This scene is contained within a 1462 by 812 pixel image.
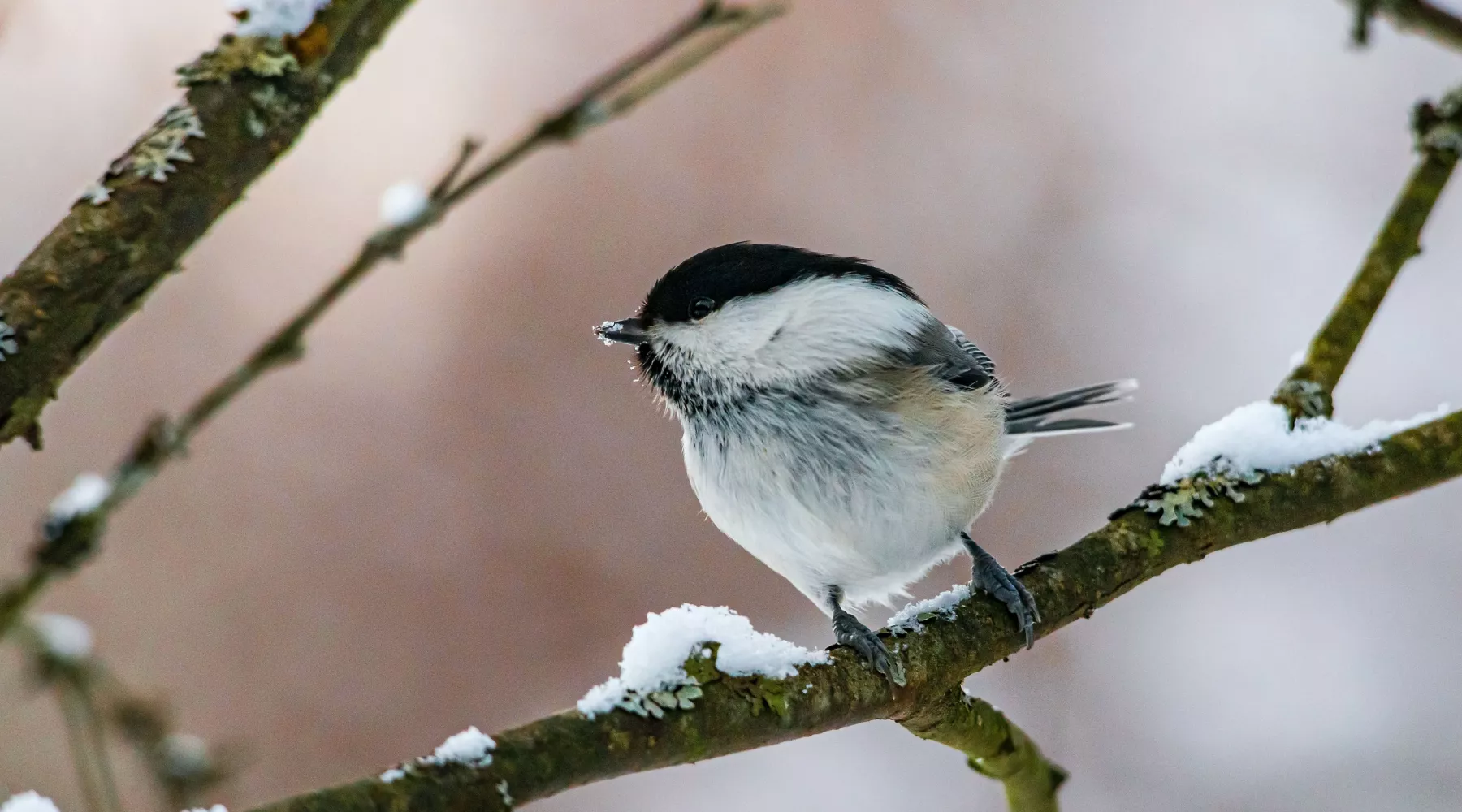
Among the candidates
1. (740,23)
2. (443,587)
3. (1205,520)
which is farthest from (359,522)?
(740,23)

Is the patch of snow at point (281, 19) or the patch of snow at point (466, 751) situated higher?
the patch of snow at point (281, 19)

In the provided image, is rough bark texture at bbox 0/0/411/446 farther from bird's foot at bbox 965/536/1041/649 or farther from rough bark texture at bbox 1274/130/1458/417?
rough bark texture at bbox 1274/130/1458/417

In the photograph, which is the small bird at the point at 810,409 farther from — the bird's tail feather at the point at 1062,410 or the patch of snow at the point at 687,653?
the patch of snow at the point at 687,653

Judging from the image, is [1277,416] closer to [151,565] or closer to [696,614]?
[696,614]

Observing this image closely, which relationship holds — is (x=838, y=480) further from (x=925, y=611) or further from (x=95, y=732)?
(x=95, y=732)

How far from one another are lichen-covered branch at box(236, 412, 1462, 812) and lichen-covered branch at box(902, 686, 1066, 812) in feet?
0.10

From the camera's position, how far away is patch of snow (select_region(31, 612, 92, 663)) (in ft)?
1.90

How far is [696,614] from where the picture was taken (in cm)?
111

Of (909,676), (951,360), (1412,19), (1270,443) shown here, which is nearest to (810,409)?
(951,360)

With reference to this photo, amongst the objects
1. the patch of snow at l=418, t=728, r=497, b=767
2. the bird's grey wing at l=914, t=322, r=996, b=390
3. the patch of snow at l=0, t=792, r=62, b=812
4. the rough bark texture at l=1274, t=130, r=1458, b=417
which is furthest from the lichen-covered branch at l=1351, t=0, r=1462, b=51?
the patch of snow at l=0, t=792, r=62, b=812

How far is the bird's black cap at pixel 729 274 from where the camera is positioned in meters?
1.64

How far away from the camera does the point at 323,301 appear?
1.69 ft

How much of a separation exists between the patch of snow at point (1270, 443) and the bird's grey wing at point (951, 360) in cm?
36

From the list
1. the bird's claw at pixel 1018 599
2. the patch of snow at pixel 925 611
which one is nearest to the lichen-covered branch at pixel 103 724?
the patch of snow at pixel 925 611
